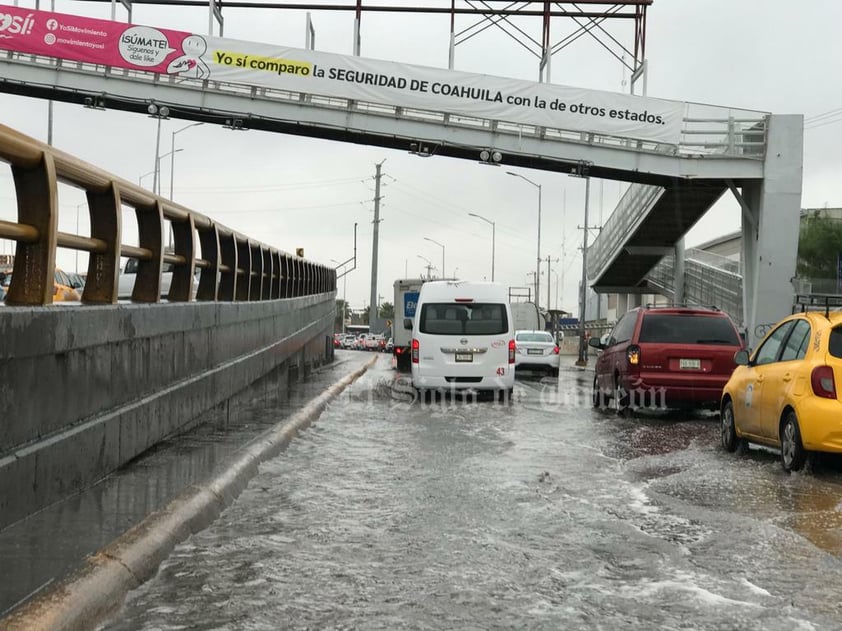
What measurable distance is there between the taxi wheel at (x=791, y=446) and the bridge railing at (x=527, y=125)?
26.2 m

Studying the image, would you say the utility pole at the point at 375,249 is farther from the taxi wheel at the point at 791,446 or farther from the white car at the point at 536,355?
the taxi wheel at the point at 791,446

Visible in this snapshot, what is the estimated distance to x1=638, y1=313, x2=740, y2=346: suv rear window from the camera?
53.8ft

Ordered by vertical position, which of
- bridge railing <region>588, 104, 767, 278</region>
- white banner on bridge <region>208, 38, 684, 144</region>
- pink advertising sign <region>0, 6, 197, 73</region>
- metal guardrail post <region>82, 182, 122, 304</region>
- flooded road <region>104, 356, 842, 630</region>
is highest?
pink advertising sign <region>0, 6, 197, 73</region>

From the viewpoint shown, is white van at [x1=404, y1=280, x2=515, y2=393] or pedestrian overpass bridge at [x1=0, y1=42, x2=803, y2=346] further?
pedestrian overpass bridge at [x1=0, y1=42, x2=803, y2=346]

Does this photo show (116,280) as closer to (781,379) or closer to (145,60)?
(781,379)

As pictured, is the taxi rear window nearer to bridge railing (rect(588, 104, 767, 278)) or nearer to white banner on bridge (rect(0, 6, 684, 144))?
bridge railing (rect(588, 104, 767, 278))

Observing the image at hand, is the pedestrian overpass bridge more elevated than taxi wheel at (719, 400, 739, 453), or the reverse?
the pedestrian overpass bridge

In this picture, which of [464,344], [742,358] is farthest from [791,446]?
[464,344]

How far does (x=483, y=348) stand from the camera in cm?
1944

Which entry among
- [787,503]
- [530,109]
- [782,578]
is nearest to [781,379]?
[787,503]

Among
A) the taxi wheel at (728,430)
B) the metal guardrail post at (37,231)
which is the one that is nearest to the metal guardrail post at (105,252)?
the metal guardrail post at (37,231)

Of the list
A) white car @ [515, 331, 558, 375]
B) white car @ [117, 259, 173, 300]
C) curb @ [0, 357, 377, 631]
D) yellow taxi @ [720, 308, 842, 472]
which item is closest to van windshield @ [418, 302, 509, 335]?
white car @ [117, 259, 173, 300]

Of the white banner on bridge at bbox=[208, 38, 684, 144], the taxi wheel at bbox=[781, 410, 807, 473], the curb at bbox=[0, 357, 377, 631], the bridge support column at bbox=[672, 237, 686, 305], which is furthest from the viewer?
the bridge support column at bbox=[672, 237, 686, 305]

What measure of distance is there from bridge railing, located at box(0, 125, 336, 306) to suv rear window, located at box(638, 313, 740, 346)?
277 inches
